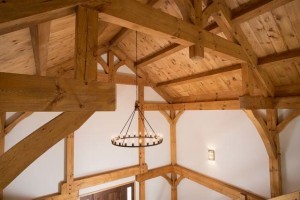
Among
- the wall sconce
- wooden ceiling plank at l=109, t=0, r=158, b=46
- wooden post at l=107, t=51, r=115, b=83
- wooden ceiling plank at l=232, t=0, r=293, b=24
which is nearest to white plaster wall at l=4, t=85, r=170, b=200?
wooden post at l=107, t=51, r=115, b=83

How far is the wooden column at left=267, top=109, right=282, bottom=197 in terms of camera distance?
13.1 feet

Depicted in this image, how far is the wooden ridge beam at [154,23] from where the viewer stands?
170cm

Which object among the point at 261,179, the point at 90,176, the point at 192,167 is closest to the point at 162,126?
the point at 192,167

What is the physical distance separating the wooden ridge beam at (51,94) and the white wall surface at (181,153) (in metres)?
3.42

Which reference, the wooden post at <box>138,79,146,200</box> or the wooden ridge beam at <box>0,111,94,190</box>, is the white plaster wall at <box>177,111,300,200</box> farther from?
the wooden ridge beam at <box>0,111,94,190</box>

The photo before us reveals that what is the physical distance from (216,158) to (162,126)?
1990 mm

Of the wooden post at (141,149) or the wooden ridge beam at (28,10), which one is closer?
the wooden ridge beam at (28,10)

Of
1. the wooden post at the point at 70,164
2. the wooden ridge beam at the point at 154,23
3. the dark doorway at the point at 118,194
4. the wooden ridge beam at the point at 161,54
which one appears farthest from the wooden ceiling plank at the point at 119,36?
the dark doorway at the point at 118,194

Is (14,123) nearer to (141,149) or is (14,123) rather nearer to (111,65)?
(111,65)

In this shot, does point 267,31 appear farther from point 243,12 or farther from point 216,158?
point 216,158

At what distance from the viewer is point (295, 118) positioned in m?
3.84

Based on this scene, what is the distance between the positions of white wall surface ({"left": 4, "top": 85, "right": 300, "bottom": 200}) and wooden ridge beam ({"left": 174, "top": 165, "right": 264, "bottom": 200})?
13 centimetres

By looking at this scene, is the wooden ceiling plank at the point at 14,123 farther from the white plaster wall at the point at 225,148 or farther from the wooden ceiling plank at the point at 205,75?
the white plaster wall at the point at 225,148

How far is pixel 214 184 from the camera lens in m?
5.24
